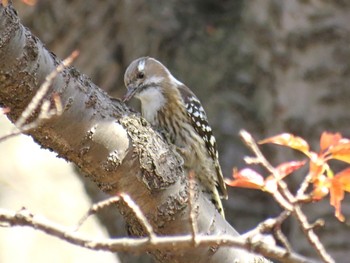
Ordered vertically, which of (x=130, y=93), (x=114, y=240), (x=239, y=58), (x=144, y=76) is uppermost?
(x=239, y=58)

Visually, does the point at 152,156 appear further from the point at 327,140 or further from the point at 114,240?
the point at 114,240

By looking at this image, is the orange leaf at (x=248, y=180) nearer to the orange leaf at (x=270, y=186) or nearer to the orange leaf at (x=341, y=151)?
the orange leaf at (x=270, y=186)

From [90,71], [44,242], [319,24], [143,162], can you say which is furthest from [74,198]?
[143,162]

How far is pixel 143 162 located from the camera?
3.60 m

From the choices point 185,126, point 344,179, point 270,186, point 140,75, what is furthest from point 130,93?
point 270,186

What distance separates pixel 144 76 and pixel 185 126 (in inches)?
20.9

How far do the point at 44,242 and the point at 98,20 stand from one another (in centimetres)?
549

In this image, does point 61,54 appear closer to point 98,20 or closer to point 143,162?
point 98,20

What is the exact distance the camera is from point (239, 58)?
621cm

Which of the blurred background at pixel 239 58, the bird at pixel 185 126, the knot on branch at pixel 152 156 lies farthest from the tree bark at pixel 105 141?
the blurred background at pixel 239 58

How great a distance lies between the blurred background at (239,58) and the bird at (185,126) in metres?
0.64

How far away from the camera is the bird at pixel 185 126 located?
5.27 metres

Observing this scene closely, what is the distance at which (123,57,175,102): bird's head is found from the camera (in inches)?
221

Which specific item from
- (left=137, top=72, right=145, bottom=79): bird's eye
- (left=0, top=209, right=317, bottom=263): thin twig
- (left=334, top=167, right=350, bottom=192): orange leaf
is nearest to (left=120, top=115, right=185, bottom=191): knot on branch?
(left=334, top=167, right=350, bottom=192): orange leaf
